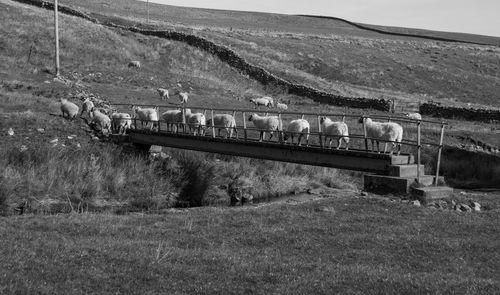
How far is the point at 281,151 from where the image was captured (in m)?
25.3

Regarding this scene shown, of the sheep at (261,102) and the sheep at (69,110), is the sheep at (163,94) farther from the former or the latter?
the sheep at (69,110)

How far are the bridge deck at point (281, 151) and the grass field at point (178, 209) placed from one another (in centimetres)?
125

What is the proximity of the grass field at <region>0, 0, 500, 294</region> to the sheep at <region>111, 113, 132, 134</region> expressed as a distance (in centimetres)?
163

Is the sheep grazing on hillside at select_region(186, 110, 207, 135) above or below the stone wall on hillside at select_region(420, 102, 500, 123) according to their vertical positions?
above

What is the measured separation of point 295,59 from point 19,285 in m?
71.2

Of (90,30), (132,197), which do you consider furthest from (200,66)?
(132,197)

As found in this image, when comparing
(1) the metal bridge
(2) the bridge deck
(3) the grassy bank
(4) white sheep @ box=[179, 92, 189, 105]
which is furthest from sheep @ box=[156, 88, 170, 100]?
(3) the grassy bank

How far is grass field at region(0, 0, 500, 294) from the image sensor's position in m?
11.5

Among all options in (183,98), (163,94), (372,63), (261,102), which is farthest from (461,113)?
(372,63)

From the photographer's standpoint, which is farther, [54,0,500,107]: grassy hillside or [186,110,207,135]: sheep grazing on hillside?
[54,0,500,107]: grassy hillside

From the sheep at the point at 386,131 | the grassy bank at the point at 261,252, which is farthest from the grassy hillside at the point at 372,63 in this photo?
the grassy bank at the point at 261,252

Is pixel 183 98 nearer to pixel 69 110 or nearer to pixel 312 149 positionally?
pixel 69 110

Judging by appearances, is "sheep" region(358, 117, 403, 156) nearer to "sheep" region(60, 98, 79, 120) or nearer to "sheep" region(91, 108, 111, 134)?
"sheep" region(91, 108, 111, 134)

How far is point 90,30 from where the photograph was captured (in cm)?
6241
